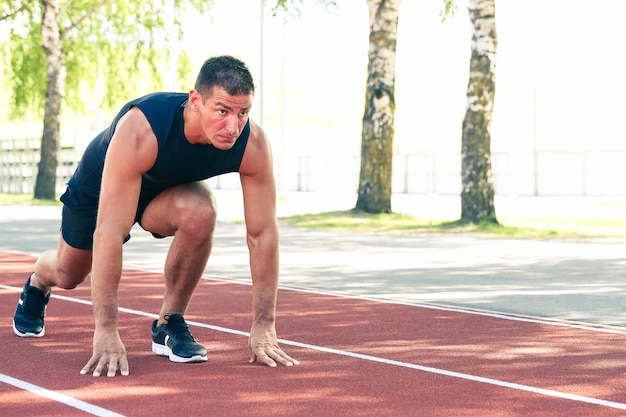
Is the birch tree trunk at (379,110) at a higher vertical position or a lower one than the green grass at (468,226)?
higher

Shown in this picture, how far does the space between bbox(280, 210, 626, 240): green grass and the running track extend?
8709 millimetres

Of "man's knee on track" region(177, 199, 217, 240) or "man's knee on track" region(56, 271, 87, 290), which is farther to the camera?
"man's knee on track" region(56, 271, 87, 290)

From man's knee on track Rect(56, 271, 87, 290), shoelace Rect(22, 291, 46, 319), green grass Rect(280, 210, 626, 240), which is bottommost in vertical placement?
shoelace Rect(22, 291, 46, 319)

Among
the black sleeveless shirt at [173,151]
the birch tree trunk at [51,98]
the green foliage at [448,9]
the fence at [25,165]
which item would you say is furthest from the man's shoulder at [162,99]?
the fence at [25,165]

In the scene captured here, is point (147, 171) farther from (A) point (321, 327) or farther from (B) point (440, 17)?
(B) point (440, 17)

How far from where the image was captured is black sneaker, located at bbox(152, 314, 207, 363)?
579cm

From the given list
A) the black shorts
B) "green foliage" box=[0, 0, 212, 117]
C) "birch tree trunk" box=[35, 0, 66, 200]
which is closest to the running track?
the black shorts

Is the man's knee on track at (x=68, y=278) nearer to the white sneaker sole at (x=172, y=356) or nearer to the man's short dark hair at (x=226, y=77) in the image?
the white sneaker sole at (x=172, y=356)

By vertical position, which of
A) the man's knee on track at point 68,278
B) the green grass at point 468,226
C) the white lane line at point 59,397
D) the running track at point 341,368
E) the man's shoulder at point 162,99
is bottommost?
the white lane line at point 59,397

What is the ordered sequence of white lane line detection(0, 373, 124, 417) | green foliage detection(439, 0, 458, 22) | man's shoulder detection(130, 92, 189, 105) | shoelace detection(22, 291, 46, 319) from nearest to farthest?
white lane line detection(0, 373, 124, 417) → man's shoulder detection(130, 92, 189, 105) → shoelace detection(22, 291, 46, 319) → green foliage detection(439, 0, 458, 22)

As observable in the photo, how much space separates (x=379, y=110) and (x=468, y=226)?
3743mm

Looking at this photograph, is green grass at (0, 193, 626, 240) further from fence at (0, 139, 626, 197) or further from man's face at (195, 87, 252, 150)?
fence at (0, 139, 626, 197)

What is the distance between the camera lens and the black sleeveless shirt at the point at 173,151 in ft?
17.9

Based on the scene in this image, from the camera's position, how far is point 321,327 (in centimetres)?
722
